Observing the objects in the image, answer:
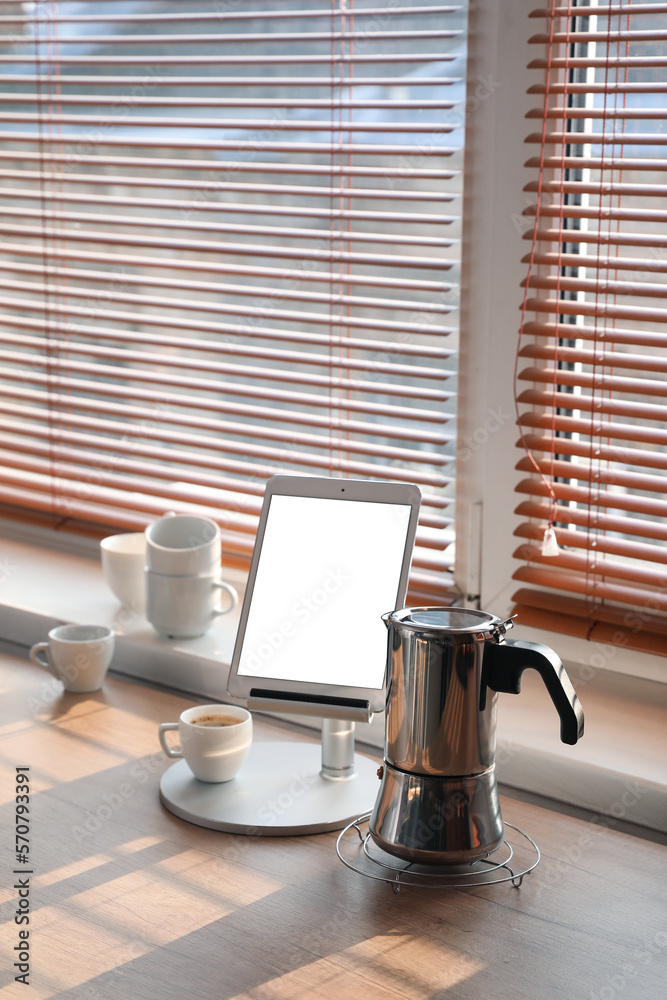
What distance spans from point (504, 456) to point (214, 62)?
0.72 m

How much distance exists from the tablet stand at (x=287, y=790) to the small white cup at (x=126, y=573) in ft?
1.40

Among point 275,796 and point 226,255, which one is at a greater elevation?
point 226,255

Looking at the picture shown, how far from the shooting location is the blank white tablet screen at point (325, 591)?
1.10 m

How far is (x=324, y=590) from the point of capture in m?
1.13

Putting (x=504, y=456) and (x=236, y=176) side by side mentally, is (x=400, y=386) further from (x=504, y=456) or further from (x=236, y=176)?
(x=236, y=176)

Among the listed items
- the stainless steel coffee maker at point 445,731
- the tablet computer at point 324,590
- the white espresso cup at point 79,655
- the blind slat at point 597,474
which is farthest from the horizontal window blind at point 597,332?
the white espresso cup at point 79,655

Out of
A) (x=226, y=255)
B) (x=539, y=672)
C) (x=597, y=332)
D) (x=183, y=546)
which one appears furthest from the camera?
(x=226, y=255)

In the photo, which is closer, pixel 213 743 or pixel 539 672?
pixel 539 672

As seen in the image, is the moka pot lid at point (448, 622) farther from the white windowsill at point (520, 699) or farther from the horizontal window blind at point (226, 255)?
the horizontal window blind at point (226, 255)

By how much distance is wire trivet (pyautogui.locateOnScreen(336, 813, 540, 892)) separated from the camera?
966mm

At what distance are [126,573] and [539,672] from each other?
0.80m

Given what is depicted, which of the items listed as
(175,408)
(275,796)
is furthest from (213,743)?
(175,408)

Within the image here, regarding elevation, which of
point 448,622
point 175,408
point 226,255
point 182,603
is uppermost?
point 226,255

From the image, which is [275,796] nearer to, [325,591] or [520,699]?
[325,591]
